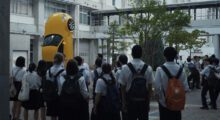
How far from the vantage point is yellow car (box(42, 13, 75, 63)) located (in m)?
18.6

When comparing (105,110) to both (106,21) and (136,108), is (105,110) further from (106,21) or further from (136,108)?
(106,21)

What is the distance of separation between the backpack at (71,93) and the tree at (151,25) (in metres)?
12.3

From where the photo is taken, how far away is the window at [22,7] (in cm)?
4083


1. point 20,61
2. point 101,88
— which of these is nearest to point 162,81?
point 101,88

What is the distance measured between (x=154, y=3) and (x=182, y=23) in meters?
3.16

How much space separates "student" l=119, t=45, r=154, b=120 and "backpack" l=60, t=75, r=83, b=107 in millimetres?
823

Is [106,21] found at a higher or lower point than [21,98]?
higher

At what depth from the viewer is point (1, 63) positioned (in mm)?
4836

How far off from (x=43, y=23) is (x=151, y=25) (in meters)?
26.0

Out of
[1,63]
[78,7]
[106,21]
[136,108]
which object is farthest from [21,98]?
[106,21]

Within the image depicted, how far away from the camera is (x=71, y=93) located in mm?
7645

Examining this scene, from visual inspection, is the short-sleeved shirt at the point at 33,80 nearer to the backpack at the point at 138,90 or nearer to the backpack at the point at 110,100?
the backpack at the point at 110,100

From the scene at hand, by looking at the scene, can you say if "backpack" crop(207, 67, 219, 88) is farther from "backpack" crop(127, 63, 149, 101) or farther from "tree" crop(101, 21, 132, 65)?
"tree" crop(101, 21, 132, 65)

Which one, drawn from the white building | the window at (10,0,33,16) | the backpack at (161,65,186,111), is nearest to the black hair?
the backpack at (161,65,186,111)
